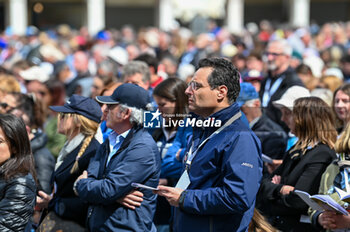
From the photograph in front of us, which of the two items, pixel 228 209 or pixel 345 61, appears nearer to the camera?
pixel 228 209

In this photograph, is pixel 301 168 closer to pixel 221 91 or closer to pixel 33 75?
pixel 221 91

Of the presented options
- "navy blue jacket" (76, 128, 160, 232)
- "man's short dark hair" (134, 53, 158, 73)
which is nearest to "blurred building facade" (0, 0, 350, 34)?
"man's short dark hair" (134, 53, 158, 73)

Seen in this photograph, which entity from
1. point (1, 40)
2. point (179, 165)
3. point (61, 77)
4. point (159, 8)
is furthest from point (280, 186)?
point (159, 8)

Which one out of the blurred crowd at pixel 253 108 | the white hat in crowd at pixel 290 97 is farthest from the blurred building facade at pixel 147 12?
the white hat in crowd at pixel 290 97

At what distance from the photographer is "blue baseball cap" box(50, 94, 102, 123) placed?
5.04 meters

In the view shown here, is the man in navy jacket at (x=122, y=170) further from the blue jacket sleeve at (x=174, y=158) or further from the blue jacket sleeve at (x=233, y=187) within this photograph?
the blue jacket sleeve at (x=174, y=158)

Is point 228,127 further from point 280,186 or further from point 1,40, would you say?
point 1,40

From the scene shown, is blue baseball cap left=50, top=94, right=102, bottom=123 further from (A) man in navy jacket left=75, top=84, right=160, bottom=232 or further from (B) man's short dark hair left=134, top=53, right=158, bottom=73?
(B) man's short dark hair left=134, top=53, right=158, bottom=73

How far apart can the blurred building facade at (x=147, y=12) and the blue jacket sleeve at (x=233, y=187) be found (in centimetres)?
3555

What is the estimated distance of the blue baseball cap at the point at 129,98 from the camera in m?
4.38

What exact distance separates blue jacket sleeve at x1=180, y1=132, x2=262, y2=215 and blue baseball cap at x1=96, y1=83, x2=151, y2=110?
1013mm

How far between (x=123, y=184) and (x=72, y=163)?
2.97 ft

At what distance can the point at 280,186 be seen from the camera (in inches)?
183

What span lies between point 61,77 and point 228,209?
8384 millimetres
